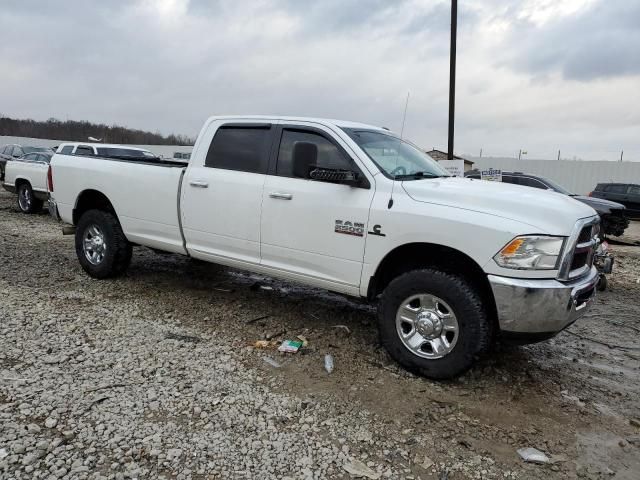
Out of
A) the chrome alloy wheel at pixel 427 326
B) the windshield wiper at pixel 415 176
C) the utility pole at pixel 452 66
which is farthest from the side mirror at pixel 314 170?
the utility pole at pixel 452 66

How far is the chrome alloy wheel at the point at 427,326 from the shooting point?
3.64 m

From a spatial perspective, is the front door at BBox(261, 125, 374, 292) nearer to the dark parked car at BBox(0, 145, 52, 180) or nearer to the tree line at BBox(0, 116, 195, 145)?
the dark parked car at BBox(0, 145, 52, 180)

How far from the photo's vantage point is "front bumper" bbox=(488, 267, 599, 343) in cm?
327

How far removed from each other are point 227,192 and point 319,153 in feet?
3.31

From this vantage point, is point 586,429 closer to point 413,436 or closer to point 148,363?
point 413,436

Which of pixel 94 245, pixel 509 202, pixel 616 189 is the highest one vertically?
pixel 509 202

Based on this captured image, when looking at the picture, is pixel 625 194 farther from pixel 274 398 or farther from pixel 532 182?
pixel 274 398

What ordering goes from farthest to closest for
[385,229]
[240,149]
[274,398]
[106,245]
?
[106,245]
[240,149]
[385,229]
[274,398]

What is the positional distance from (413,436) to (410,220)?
1.53 meters

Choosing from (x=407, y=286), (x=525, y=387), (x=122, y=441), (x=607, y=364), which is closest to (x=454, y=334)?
(x=407, y=286)

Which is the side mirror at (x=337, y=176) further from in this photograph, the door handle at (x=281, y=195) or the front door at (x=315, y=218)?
the door handle at (x=281, y=195)

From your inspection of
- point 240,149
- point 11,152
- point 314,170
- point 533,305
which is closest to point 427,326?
point 533,305

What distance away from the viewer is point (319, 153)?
433 cm

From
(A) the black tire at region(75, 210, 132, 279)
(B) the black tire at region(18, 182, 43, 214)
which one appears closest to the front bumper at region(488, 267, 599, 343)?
(A) the black tire at region(75, 210, 132, 279)
